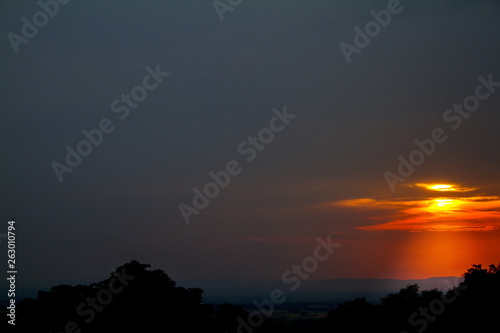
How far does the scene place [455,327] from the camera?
4641cm

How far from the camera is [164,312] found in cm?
4553

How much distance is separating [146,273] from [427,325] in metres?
23.4

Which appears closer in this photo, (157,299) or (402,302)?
(157,299)

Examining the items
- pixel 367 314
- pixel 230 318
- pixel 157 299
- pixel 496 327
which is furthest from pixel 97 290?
pixel 496 327

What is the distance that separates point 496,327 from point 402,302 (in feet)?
50.3

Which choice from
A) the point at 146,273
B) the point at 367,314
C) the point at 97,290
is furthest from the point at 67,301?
the point at 367,314

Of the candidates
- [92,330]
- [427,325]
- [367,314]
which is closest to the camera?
[92,330]

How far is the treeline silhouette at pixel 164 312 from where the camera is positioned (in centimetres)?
4475

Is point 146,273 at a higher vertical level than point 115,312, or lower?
higher

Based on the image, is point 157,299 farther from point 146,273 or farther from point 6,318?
point 6,318

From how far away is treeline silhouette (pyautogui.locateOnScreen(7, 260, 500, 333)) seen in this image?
44750 millimetres

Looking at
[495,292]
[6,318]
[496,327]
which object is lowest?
[496,327]

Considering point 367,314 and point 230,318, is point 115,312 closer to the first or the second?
point 230,318

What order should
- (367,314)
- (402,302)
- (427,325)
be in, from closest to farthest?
1. (427,325)
2. (367,314)
3. (402,302)
